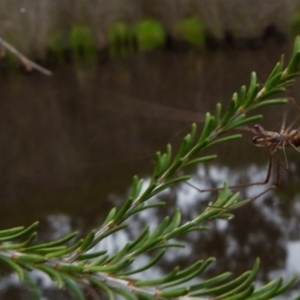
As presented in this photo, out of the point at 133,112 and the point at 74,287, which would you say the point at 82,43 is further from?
the point at 74,287

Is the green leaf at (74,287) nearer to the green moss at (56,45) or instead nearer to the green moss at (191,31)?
the green moss at (56,45)

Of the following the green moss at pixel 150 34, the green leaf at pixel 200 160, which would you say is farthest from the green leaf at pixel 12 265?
the green moss at pixel 150 34

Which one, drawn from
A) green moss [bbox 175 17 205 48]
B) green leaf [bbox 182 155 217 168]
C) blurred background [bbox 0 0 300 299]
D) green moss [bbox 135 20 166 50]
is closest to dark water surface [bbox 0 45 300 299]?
blurred background [bbox 0 0 300 299]

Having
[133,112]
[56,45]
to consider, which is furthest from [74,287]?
[56,45]

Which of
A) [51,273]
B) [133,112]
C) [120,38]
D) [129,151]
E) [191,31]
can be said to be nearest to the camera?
[51,273]

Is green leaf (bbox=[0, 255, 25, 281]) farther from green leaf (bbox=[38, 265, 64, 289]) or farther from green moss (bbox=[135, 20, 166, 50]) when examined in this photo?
green moss (bbox=[135, 20, 166, 50])
